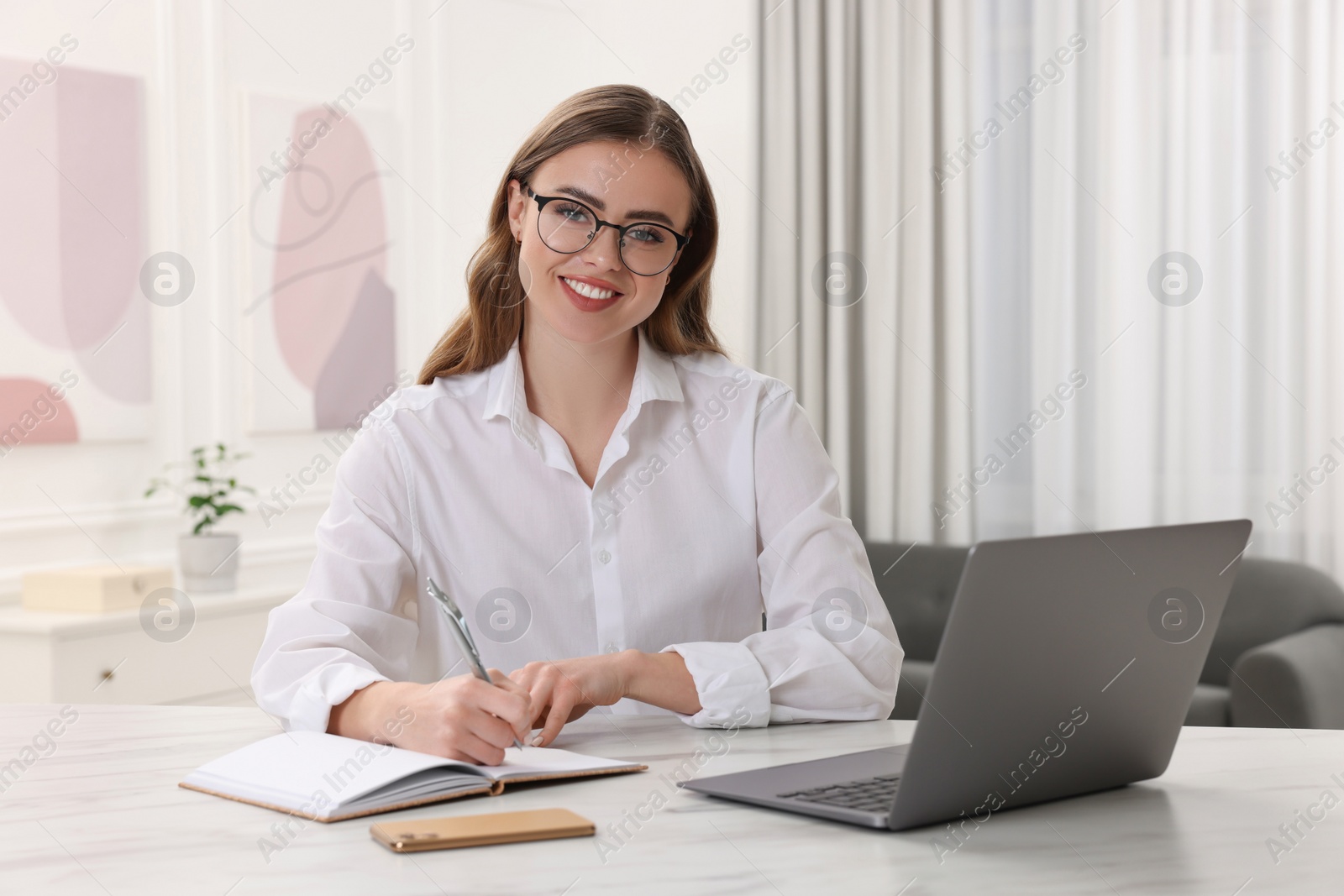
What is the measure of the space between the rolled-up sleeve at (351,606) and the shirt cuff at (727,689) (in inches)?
14.1

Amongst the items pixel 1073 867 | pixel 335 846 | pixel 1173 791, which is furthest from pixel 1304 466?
pixel 335 846

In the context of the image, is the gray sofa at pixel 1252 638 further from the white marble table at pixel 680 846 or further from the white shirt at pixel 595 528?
the white marble table at pixel 680 846

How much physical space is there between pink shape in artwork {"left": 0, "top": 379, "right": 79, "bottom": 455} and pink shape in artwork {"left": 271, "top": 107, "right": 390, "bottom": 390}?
0.68 meters

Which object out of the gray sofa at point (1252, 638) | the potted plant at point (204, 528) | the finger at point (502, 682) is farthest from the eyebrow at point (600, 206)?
the potted plant at point (204, 528)

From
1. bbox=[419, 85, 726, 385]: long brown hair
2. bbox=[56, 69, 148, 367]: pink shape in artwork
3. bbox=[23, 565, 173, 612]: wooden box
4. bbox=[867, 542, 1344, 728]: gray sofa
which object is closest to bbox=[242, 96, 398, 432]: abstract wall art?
bbox=[56, 69, 148, 367]: pink shape in artwork

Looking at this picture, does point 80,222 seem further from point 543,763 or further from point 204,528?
point 543,763

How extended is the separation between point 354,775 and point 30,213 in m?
2.70

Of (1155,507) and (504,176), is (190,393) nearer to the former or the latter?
(504,176)

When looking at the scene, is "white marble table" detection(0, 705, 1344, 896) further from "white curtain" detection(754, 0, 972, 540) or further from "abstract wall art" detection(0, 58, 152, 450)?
"white curtain" detection(754, 0, 972, 540)

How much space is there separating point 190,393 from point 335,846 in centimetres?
293

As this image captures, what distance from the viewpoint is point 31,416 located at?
3234 millimetres

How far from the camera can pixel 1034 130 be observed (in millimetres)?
3928

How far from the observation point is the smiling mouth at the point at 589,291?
177 cm

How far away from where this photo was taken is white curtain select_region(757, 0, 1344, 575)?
3502 millimetres
